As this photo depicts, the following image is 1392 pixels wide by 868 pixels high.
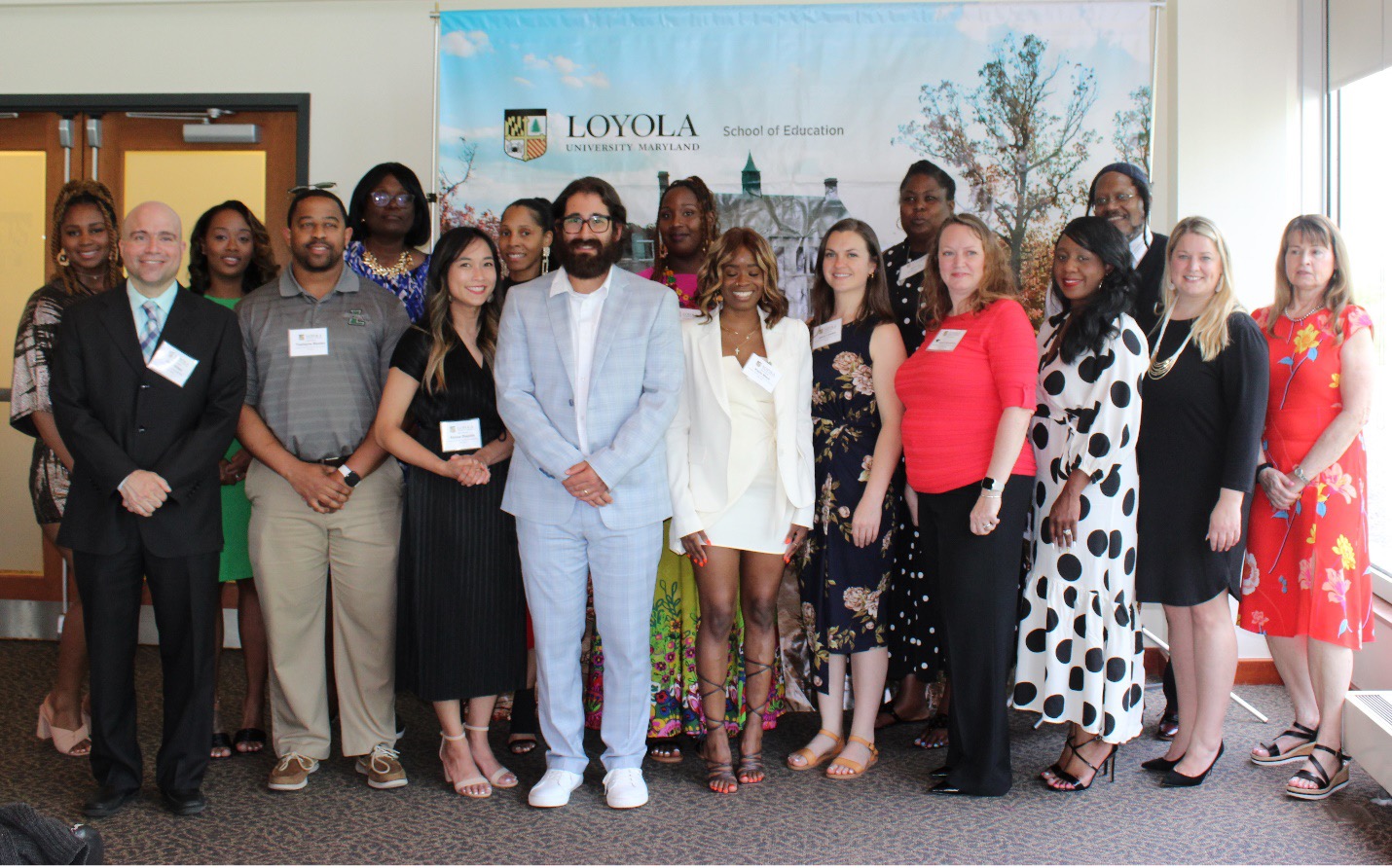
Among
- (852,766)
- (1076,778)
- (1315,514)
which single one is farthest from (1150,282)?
(852,766)

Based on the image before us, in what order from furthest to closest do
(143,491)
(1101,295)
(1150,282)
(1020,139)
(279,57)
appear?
(279,57) < (1020,139) < (1150,282) < (1101,295) < (143,491)

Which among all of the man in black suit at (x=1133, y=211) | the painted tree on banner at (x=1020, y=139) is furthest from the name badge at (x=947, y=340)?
the painted tree on banner at (x=1020, y=139)

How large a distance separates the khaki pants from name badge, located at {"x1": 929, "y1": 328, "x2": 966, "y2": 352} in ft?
5.85

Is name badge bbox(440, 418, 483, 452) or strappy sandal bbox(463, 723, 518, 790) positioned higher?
name badge bbox(440, 418, 483, 452)

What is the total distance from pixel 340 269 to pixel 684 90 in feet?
6.13

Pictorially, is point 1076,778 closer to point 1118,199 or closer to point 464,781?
point 464,781

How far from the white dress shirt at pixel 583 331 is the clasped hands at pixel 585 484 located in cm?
9

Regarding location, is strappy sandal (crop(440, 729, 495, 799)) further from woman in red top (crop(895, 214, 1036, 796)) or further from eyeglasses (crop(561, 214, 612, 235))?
eyeglasses (crop(561, 214, 612, 235))

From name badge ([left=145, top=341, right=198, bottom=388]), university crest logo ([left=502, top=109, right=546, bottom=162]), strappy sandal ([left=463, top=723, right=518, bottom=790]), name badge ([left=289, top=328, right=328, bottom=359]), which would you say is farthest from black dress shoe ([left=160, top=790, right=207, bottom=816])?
university crest logo ([left=502, top=109, right=546, bottom=162])

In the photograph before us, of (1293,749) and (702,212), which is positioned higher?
(702,212)

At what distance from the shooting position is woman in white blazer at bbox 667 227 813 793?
3162mm

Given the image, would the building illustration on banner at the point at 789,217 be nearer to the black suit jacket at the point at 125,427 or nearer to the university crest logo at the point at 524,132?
the university crest logo at the point at 524,132

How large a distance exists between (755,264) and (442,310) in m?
0.99

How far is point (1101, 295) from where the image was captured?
3092mm
